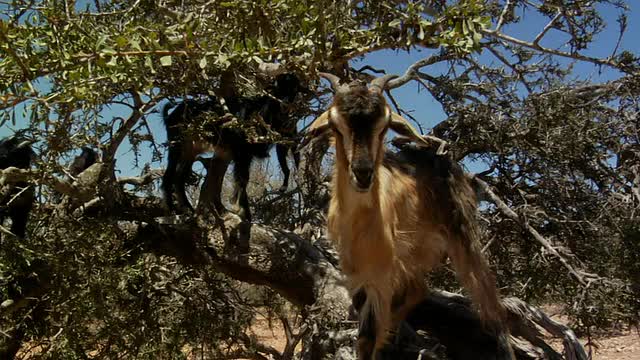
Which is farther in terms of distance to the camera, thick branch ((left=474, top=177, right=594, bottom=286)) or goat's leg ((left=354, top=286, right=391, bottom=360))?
goat's leg ((left=354, top=286, right=391, bottom=360))

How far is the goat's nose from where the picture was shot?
321 centimetres

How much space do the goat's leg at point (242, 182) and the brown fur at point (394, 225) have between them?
2300 millimetres

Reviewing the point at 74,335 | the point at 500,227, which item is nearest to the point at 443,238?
the point at 500,227

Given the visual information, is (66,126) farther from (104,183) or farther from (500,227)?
(500,227)

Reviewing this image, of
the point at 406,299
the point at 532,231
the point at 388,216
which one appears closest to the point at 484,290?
the point at 532,231

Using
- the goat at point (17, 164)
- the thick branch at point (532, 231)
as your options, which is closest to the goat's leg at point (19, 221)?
the goat at point (17, 164)

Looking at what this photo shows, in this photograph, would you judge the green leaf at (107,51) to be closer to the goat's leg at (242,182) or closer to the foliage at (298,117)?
the foliage at (298,117)

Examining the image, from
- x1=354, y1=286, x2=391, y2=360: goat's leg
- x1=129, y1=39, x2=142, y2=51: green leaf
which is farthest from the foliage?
x1=354, y1=286, x2=391, y2=360: goat's leg

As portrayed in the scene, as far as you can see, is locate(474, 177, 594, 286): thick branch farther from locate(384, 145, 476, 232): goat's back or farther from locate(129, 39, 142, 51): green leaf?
locate(129, 39, 142, 51): green leaf

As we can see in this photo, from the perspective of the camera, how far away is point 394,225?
13.7 feet

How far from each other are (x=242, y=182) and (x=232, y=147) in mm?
475

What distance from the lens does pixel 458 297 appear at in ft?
17.0

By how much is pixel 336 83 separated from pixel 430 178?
133cm

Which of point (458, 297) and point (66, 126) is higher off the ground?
point (66, 126)
